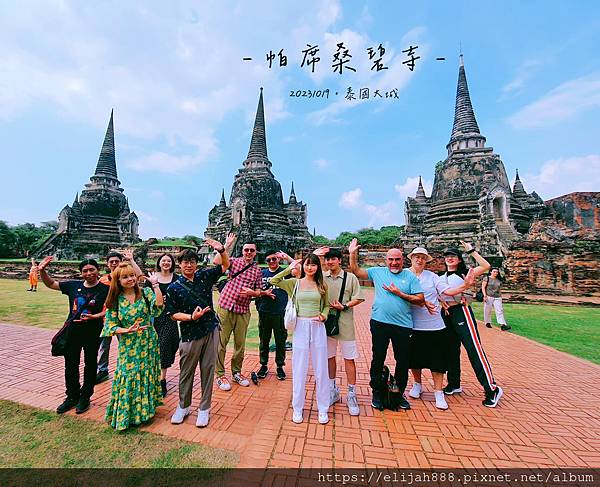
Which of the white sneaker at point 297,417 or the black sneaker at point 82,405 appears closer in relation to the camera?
the white sneaker at point 297,417

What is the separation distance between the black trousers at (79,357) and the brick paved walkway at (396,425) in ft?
0.97

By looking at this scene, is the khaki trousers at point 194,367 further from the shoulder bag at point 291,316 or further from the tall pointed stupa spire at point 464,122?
the tall pointed stupa spire at point 464,122

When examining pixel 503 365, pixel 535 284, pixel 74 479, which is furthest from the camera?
pixel 535 284

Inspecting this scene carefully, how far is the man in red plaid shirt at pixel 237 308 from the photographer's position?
15.0 ft

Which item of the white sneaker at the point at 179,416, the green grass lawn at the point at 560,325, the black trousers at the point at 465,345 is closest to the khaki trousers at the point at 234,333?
the white sneaker at the point at 179,416

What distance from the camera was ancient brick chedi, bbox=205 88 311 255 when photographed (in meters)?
29.8

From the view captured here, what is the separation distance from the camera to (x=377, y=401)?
3.88 metres

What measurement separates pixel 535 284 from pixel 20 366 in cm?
1967

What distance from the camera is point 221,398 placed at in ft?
13.7

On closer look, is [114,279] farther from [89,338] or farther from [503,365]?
[503,365]

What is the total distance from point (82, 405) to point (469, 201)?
27.7 m

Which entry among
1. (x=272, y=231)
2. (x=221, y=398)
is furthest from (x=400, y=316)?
(x=272, y=231)

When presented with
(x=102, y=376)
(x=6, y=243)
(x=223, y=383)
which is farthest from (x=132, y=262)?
(x=6, y=243)

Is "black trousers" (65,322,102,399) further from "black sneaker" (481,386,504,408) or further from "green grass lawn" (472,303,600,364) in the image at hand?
"green grass lawn" (472,303,600,364)
